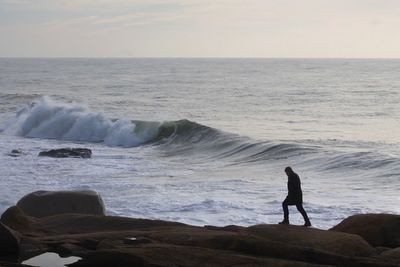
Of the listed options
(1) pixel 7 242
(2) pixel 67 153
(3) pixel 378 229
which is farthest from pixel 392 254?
(2) pixel 67 153

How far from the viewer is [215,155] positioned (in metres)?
33.0

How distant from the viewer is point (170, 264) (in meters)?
10.8

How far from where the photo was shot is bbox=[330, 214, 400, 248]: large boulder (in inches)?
498

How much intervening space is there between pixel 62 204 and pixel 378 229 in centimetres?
729

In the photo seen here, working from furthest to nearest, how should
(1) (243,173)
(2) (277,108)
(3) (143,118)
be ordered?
1. (2) (277,108)
2. (3) (143,118)
3. (1) (243,173)

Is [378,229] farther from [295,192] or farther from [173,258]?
[173,258]

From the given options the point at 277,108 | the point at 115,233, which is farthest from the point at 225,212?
the point at 277,108

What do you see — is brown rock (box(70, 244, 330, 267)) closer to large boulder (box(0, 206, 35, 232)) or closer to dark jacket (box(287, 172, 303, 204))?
large boulder (box(0, 206, 35, 232))

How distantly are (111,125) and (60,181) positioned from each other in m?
19.0

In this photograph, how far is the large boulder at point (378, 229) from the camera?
1266 centimetres

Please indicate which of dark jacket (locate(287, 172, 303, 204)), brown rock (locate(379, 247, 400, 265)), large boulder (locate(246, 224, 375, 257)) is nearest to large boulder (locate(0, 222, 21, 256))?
large boulder (locate(246, 224, 375, 257))

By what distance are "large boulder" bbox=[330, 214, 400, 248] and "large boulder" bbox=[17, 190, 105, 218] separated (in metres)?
5.95

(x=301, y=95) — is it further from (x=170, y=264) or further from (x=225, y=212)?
(x=170, y=264)

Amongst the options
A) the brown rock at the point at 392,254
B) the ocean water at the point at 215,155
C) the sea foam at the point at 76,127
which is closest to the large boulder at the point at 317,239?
the brown rock at the point at 392,254
